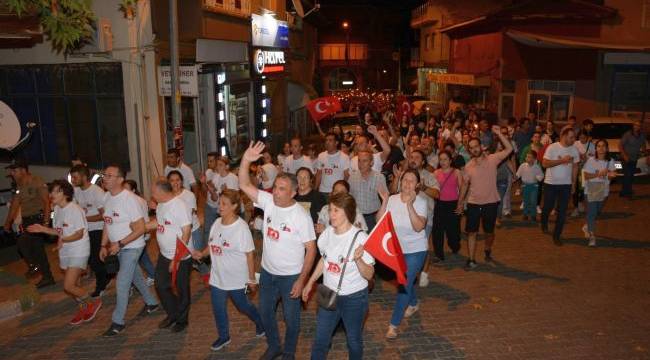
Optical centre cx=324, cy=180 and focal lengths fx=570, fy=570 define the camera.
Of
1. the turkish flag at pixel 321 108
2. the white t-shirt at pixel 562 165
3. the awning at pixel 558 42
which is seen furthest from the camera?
the awning at pixel 558 42

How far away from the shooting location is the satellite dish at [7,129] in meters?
9.68

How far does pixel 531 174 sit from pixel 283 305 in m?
7.51

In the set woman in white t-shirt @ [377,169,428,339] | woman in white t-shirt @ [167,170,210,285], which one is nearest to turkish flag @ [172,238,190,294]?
woman in white t-shirt @ [167,170,210,285]

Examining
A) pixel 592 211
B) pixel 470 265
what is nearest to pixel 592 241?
pixel 592 211

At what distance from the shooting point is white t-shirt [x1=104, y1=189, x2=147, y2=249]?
6.69m

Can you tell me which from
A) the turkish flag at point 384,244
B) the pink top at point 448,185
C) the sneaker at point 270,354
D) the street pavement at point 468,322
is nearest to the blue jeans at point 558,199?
the street pavement at point 468,322

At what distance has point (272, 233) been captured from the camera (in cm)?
547

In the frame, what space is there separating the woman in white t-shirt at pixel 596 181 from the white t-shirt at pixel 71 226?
800 cm

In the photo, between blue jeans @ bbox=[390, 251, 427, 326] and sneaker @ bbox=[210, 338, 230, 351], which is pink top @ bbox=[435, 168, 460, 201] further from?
sneaker @ bbox=[210, 338, 230, 351]

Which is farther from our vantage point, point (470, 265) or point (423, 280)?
point (470, 265)

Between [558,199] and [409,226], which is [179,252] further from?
[558,199]

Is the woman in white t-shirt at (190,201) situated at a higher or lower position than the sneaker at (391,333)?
higher

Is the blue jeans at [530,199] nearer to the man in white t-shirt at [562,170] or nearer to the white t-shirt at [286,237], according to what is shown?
the man in white t-shirt at [562,170]

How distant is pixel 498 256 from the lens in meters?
9.45
